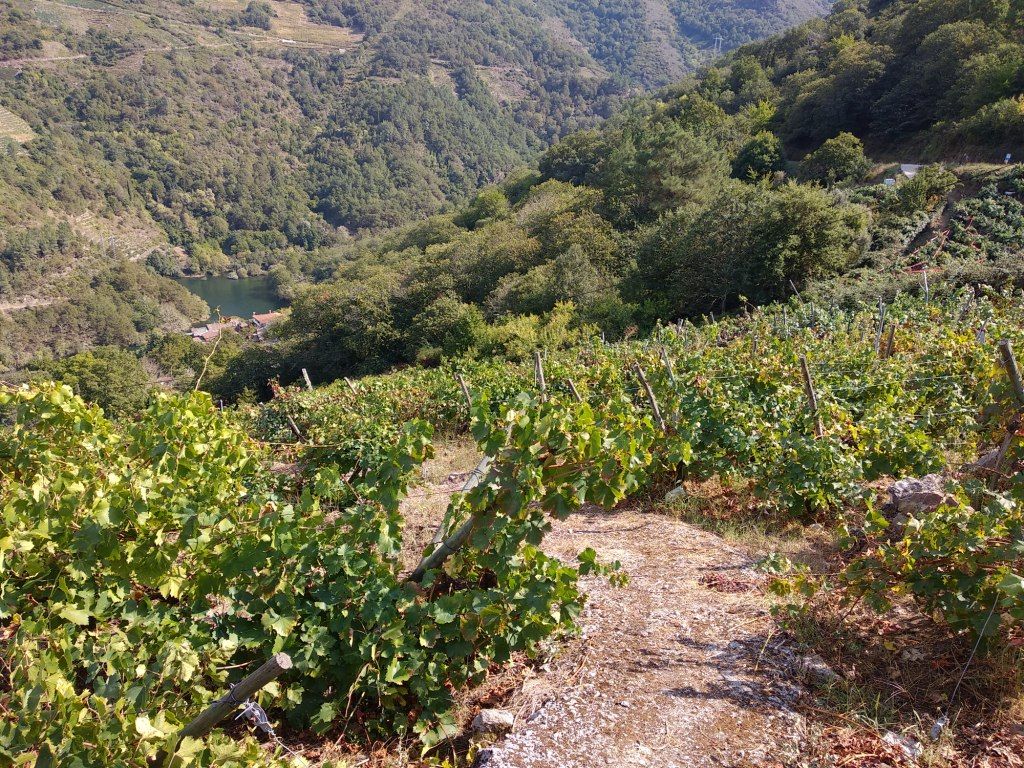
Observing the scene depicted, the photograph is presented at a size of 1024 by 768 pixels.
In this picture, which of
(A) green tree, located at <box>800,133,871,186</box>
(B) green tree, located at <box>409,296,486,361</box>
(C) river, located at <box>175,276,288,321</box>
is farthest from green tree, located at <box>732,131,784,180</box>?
(C) river, located at <box>175,276,288,321</box>

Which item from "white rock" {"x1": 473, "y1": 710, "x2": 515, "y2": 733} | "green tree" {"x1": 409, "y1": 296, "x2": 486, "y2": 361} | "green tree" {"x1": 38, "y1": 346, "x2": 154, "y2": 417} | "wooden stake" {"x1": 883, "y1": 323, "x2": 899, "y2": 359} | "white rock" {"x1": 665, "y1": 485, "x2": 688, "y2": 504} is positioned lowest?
"green tree" {"x1": 38, "y1": 346, "x2": 154, "y2": 417}

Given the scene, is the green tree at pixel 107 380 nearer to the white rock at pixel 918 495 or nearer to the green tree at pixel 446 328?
the green tree at pixel 446 328

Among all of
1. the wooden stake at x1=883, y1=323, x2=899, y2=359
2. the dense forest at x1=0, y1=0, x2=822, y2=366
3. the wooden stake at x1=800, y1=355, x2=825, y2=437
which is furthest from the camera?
the dense forest at x1=0, y1=0, x2=822, y2=366

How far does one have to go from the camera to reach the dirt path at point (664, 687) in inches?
104

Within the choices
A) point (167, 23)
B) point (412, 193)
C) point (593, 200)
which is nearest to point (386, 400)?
point (593, 200)

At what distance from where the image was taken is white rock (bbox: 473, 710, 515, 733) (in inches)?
112

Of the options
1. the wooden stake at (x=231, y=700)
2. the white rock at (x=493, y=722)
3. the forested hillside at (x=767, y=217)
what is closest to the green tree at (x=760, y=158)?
the forested hillside at (x=767, y=217)

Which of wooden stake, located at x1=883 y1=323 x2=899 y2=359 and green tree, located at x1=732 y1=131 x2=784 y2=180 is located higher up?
green tree, located at x1=732 y1=131 x2=784 y2=180

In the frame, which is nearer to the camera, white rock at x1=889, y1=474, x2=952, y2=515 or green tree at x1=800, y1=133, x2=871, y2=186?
white rock at x1=889, y1=474, x2=952, y2=515

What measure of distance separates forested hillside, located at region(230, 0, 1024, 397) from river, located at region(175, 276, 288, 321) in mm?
48034

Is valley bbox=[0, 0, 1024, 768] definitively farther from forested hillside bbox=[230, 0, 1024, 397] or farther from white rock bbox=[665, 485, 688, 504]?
forested hillside bbox=[230, 0, 1024, 397]

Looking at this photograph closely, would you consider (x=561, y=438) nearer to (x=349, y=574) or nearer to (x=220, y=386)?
(x=349, y=574)

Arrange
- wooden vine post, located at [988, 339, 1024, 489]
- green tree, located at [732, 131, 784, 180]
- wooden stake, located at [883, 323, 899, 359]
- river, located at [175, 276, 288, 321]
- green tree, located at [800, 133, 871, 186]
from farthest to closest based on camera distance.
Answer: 1. river, located at [175, 276, 288, 321]
2. green tree, located at [732, 131, 784, 180]
3. green tree, located at [800, 133, 871, 186]
4. wooden stake, located at [883, 323, 899, 359]
5. wooden vine post, located at [988, 339, 1024, 489]

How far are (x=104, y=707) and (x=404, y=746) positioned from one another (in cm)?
138
